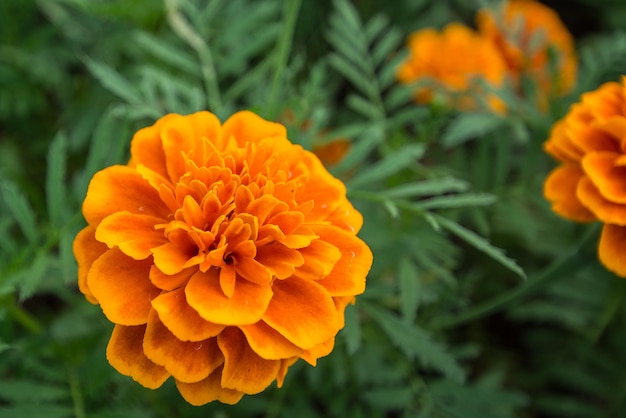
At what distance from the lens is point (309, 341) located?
77cm

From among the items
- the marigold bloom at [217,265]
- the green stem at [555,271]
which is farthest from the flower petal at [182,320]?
the green stem at [555,271]

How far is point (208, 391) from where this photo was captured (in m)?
0.81

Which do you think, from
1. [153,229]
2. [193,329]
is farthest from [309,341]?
[153,229]

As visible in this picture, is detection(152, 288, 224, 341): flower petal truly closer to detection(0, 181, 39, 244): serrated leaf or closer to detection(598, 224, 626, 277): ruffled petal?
detection(0, 181, 39, 244): serrated leaf

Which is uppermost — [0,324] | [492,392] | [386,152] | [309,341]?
[309,341]

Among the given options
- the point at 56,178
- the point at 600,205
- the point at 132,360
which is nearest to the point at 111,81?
the point at 56,178

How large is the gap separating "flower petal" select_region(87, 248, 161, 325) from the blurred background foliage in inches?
8.6

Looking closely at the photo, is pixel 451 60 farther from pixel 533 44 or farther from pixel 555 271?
pixel 555 271

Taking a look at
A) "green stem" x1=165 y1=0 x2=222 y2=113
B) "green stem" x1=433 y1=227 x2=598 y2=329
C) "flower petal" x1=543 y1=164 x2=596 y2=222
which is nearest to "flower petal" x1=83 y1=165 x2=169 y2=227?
"green stem" x1=165 y1=0 x2=222 y2=113

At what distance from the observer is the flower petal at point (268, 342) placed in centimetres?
75

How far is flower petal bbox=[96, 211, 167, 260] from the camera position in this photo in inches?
30.7

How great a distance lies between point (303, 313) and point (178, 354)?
0.15m

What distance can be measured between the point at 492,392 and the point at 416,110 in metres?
0.56

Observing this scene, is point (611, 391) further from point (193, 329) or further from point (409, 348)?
point (193, 329)
